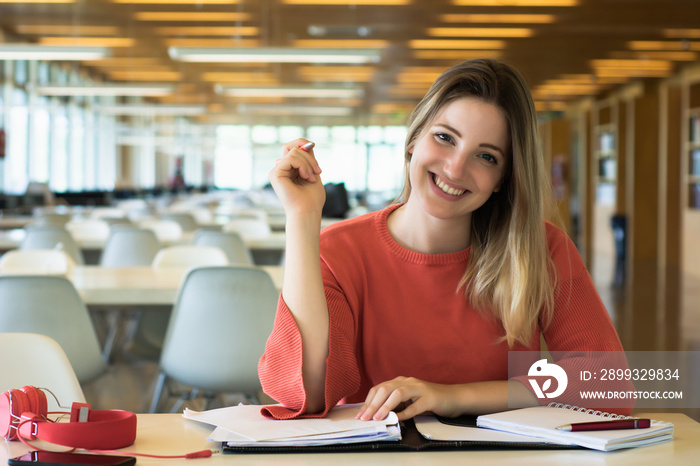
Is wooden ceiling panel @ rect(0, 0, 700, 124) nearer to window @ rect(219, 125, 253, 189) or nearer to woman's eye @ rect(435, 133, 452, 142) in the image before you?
woman's eye @ rect(435, 133, 452, 142)

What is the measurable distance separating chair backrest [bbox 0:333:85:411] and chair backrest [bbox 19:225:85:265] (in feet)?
10.9

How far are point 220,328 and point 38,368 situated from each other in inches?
46.5

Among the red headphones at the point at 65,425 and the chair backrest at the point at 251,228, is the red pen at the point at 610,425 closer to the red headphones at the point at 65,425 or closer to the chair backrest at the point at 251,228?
the red headphones at the point at 65,425

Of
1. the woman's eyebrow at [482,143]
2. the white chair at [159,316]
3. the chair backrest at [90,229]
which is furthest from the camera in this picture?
the chair backrest at [90,229]

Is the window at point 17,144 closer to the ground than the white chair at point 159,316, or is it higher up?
higher up

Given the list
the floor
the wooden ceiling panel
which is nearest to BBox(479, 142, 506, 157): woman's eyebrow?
the floor

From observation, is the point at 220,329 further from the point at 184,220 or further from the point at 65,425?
the point at 184,220

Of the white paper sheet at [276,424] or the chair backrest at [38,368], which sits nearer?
the white paper sheet at [276,424]

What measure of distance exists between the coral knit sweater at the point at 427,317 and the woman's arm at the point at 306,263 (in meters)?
0.11

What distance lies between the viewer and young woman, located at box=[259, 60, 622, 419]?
1.35m

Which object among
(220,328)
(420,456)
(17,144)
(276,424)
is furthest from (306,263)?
(17,144)

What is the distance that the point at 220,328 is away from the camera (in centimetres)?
269

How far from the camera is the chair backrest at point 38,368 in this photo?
59.7 inches

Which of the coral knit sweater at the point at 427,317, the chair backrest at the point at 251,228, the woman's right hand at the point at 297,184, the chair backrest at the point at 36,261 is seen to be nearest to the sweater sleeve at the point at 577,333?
the coral knit sweater at the point at 427,317
